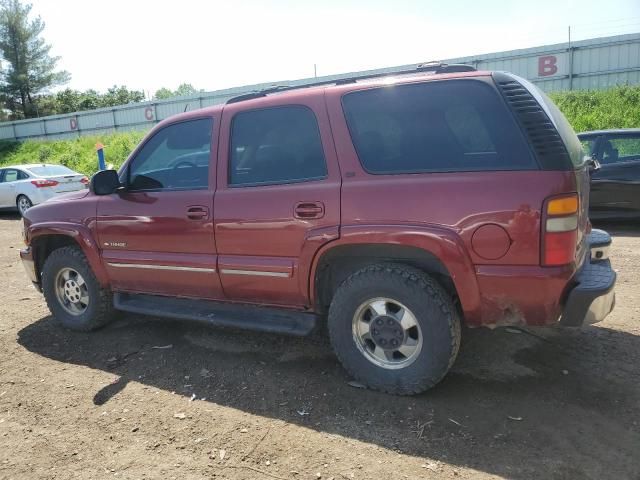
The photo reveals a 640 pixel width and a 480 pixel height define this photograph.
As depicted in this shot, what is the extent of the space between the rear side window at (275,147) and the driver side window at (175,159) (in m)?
0.30

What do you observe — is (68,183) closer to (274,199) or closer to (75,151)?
(274,199)

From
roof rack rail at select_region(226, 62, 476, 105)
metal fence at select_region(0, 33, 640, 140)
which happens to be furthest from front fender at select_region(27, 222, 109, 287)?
metal fence at select_region(0, 33, 640, 140)

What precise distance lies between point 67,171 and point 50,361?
11211 millimetres

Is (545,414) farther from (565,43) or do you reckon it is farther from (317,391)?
(565,43)

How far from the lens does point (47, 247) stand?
5062 millimetres

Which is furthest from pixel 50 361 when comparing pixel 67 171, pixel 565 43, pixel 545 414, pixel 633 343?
pixel 565 43

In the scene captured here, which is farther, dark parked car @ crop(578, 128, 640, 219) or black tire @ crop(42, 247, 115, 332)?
dark parked car @ crop(578, 128, 640, 219)

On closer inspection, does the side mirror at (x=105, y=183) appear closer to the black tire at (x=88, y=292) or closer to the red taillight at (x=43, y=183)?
the black tire at (x=88, y=292)

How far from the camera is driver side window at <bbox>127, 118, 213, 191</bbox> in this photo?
13.1ft

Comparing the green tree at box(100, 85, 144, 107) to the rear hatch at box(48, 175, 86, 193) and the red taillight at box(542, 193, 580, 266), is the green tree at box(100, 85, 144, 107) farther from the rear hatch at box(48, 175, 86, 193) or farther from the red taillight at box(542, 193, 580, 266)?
the red taillight at box(542, 193, 580, 266)

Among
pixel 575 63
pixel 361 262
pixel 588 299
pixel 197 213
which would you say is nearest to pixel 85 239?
pixel 197 213

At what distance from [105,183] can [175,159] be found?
631 millimetres

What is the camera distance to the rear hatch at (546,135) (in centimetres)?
279

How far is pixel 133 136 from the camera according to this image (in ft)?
84.1
